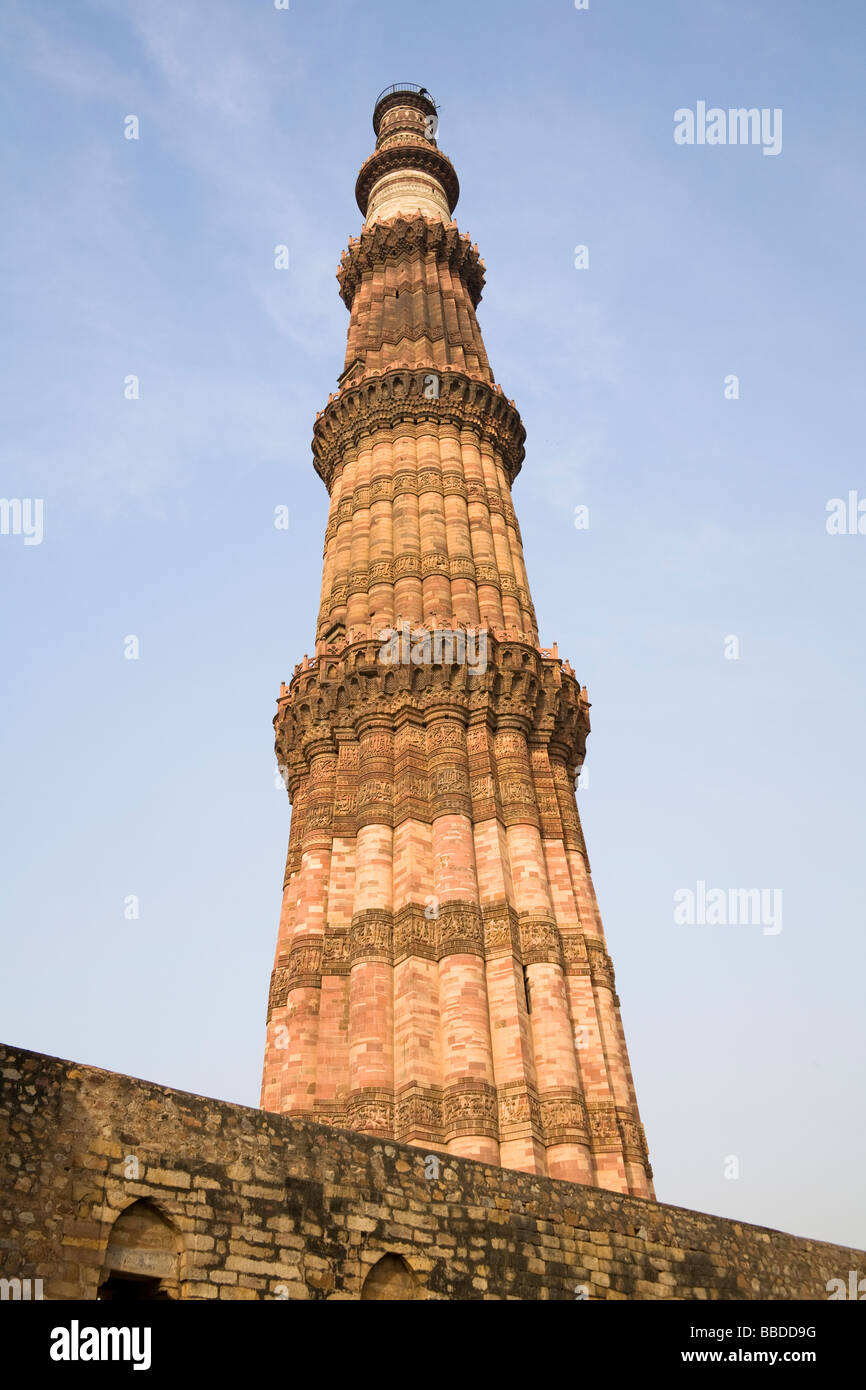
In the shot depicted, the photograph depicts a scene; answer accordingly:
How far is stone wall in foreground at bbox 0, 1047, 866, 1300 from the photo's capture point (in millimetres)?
8250

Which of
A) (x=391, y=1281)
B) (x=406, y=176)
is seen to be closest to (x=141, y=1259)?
(x=391, y=1281)

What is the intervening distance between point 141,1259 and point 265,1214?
43.1 inches

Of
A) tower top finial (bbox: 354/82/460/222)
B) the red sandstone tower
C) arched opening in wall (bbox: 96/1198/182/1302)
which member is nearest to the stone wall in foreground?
arched opening in wall (bbox: 96/1198/182/1302)

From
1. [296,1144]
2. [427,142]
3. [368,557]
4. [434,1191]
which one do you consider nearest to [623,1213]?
[434,1191]

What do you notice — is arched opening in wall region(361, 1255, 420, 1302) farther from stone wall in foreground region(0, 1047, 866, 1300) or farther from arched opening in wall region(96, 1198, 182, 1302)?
arched opening in wall region(96, 1198, 182, 1302)

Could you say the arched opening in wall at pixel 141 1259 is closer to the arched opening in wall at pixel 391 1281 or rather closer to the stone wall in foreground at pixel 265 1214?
the stone wall in foreground at pixel 265 1214

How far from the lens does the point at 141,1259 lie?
8461 mm

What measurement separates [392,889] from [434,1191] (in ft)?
36.2

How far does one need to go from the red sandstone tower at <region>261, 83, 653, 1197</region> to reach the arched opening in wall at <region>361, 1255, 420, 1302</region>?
8.07 m

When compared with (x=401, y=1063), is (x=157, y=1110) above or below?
below

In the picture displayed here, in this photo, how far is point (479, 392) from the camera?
30.9 meters
